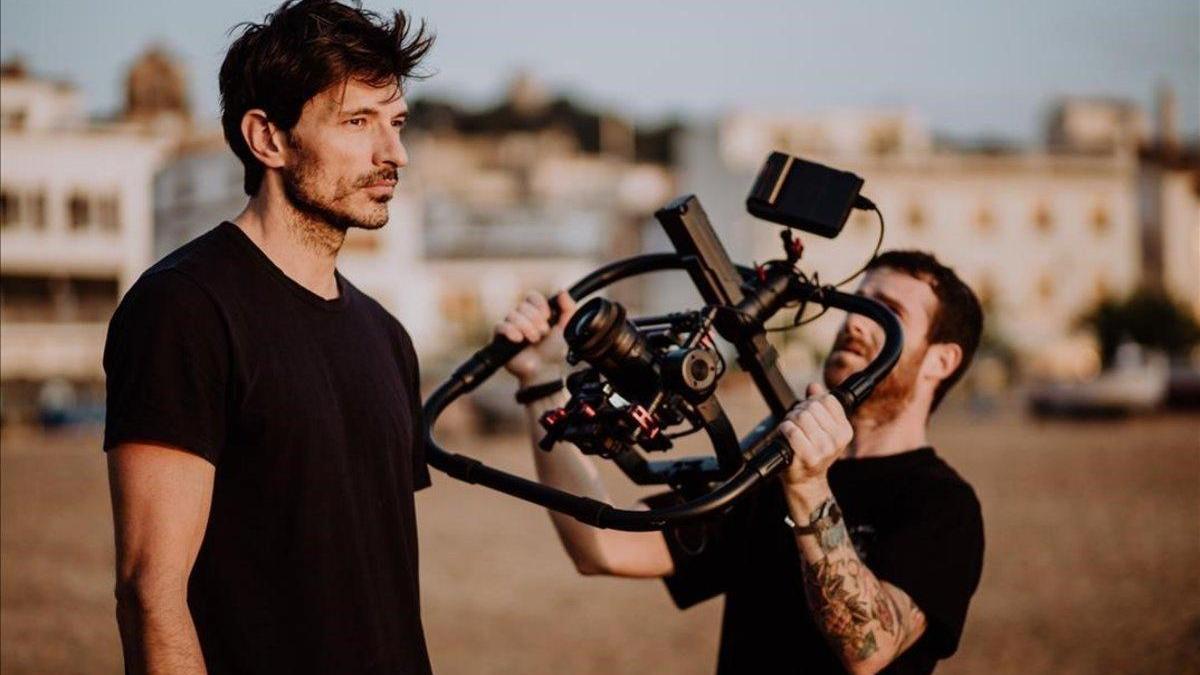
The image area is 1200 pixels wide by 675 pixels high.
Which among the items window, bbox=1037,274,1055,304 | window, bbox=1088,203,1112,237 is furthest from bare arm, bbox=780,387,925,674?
window, bbox=1088,203,1112,237

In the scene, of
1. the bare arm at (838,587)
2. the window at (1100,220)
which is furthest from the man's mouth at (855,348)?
the window at (1100,220)

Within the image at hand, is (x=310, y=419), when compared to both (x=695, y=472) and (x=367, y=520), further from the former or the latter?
(x=695, y=472)

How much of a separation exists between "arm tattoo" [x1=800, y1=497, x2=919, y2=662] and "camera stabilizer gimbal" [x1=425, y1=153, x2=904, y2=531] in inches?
8.9

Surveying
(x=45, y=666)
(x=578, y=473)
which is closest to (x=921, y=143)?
(x=45, y=666)

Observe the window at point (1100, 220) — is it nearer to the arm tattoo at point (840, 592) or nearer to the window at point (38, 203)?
the window at point (38, 203)

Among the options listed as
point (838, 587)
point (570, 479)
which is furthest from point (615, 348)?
point (570, 479)

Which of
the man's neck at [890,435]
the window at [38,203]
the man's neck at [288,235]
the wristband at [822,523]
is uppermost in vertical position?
the man's neck at [288,235]

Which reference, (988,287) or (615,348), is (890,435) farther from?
(988,287)

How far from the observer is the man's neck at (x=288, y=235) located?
2516 mm

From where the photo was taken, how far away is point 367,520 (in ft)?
8.09

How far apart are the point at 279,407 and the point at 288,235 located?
0.38 meters

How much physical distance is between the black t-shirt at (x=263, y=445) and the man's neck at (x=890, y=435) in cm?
130

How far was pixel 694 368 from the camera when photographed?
246 cm

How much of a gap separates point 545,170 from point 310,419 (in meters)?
62.7
